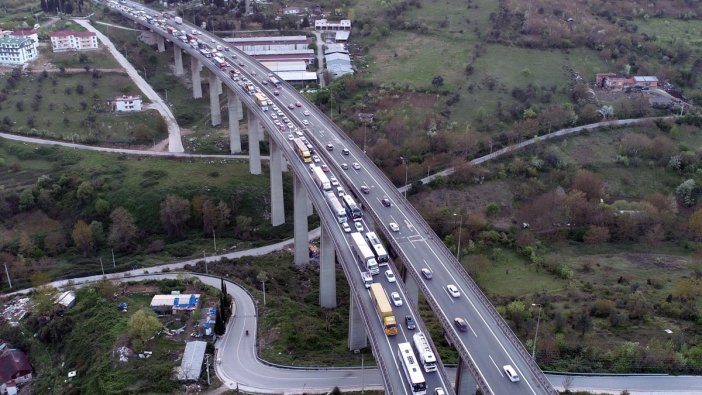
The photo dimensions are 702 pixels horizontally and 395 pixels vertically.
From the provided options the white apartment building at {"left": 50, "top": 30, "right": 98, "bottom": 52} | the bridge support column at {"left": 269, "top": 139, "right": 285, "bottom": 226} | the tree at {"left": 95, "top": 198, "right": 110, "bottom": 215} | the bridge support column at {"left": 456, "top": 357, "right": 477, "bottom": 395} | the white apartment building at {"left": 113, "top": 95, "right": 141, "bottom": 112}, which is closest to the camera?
the bridge support column at {"left": 456, "top": 357, "right": 477, "bottom": 395}

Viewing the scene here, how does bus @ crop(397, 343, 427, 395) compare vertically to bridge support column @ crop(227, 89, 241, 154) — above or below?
below

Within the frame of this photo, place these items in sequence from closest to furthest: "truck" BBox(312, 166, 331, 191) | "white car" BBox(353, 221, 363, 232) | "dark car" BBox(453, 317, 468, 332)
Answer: "dark car" BBox(453, 317, 468, 332), "white car" BBox(353, 221, 363, 232), "truck" BBox(312, 166, 331, 191)

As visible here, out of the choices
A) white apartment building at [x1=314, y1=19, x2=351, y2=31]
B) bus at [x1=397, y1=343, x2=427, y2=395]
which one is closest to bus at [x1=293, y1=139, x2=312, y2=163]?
bus at [x1=397, y1=343, x2=427, y2=395]

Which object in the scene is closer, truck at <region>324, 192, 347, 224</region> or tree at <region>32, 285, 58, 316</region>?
truck at <region>324, 192, 347, 224</region>

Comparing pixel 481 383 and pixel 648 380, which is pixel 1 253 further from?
pixel 648 380

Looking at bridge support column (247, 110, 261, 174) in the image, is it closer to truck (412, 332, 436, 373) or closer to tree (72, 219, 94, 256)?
tree (72, 219, 94, 256)

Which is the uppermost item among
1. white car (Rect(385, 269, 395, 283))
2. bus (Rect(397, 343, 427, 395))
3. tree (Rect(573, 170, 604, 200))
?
white car (Rect(385, 269, 395, 283))
